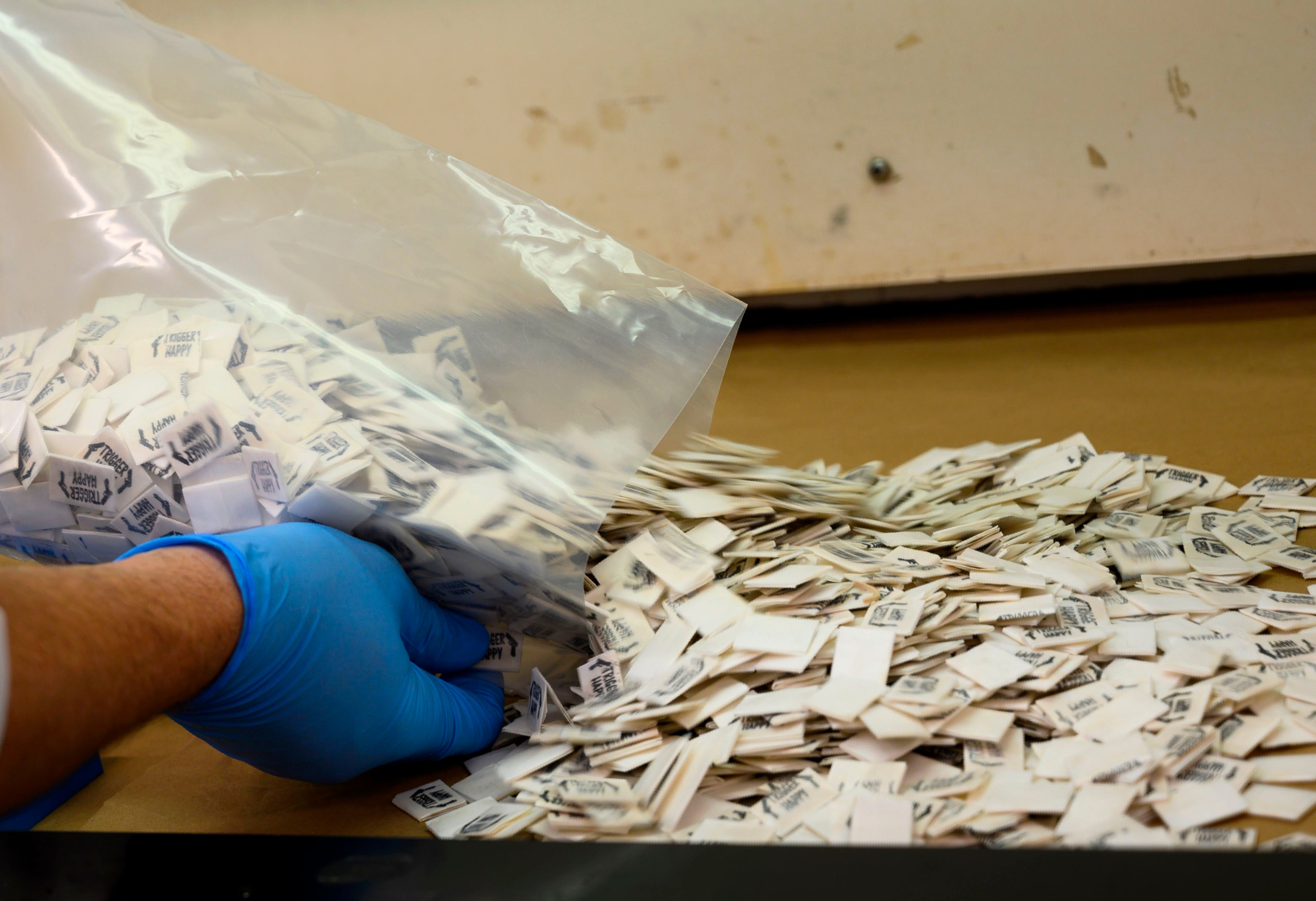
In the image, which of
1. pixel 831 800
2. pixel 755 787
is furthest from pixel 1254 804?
pixel 755 787

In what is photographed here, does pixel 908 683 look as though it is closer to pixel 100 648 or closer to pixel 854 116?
pixel 100 648

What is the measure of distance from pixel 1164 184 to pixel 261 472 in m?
2.71

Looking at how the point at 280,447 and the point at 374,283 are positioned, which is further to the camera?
the point at 374,283

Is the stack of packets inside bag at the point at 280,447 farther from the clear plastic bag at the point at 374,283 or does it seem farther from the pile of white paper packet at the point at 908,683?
the pile of white paper packet at the point at 908,683

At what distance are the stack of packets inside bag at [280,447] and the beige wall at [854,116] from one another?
1933 mm

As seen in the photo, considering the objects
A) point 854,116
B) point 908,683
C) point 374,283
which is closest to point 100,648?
point 374,283

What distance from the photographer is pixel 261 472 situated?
1192mm

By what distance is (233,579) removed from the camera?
1.03 m

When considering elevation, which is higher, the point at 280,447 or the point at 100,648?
the point at 280,447

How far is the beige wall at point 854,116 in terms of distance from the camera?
8.36 ft

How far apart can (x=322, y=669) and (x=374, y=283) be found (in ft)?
2.00

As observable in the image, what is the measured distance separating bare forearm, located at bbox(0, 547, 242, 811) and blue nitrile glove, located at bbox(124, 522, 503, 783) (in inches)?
1.4

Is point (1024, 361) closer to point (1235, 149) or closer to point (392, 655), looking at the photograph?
point (1235, 149)

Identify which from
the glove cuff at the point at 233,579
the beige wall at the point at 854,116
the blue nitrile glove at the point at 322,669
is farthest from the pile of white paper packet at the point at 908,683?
the beige wall at the point at 854,116
